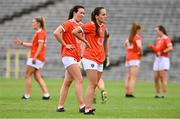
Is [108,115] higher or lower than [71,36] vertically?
lower

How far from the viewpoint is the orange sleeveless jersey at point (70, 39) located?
57.4 ft

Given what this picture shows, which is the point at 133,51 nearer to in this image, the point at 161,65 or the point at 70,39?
the point at 161,65

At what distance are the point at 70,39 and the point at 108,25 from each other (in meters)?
24.4

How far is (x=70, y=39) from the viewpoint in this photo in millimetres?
17641

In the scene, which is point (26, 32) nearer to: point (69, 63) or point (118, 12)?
point (118, 12)

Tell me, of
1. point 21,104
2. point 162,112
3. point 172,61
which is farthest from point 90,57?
point 172,61

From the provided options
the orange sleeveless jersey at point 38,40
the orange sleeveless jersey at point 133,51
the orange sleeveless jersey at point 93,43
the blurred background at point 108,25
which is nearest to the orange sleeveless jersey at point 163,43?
the orange sleeveless jersey at point 133,51

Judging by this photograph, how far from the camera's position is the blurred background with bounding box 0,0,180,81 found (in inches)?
1554

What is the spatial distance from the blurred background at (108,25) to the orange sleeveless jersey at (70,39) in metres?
21.3

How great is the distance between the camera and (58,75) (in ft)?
130

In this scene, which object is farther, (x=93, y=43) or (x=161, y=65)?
(x=161, y=65)

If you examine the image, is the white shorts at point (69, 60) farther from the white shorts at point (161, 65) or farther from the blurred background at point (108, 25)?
the blurred background at point (108, 25)

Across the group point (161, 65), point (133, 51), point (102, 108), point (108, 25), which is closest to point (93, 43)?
point (102, 108)

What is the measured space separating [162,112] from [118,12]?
24.9m
